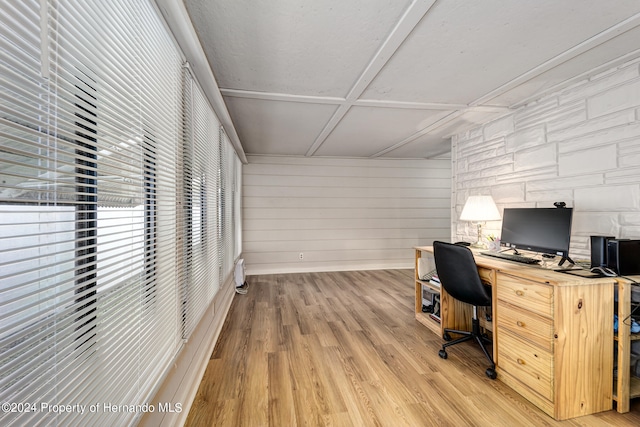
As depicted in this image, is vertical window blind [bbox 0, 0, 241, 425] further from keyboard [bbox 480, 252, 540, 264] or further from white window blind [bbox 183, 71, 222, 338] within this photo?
keyboard [bbox 480, 252, 540, 264]

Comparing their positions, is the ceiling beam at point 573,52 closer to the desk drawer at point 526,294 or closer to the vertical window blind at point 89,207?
the desk drawer at point 526,294

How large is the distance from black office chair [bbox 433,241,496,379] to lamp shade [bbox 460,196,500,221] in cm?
72

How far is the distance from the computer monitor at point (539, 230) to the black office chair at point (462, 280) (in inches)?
19.8

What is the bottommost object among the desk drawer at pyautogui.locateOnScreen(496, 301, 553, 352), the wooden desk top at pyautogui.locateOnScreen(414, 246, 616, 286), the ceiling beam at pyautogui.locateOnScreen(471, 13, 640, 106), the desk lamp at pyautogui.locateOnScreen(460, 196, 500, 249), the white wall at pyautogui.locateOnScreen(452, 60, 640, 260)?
the desk drawer at pyautogui.locateOnScreen(496, 301, 553, 352)

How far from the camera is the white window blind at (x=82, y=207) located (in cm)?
57

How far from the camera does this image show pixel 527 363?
5.63 ft

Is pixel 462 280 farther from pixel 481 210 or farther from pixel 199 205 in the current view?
pixel 199 205

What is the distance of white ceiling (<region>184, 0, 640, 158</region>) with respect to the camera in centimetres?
142

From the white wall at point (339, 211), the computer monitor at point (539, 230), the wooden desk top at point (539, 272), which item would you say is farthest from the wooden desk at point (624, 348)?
the white wall at point (339, 211)

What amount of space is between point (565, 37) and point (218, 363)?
330 cm

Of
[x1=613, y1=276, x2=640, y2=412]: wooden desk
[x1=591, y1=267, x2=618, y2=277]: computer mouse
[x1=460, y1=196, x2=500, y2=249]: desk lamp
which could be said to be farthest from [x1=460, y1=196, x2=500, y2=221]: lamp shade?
[x1=613, y1=276, x2=640, y2=412]: wooden desk

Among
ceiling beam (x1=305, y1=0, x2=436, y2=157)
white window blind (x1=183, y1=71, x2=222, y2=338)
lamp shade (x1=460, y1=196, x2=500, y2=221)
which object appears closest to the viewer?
ceiling beam (x1=305, y1=0, x2=436, y2=157)

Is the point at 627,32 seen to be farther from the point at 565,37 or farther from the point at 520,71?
the point at 520,71

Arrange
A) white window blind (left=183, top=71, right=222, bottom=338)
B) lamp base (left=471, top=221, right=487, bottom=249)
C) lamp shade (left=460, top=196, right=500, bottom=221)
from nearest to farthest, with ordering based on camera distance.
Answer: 1. white window blind (left=183, top=71, right=222, bottom=338)
2. lamp shade (left=460, top=196, right=500, bottom=221)
3. lamp base (left=471, top=221, right=487, bottom=249)
